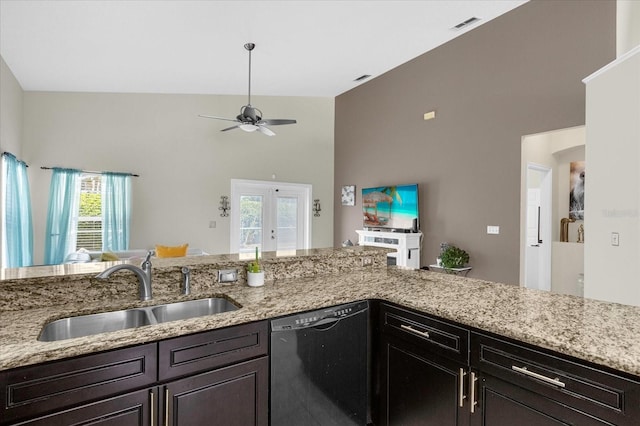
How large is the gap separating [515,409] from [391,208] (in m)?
4.71

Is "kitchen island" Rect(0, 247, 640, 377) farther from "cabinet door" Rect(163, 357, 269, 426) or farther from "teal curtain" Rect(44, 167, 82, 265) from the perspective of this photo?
"teal curtain" Rect(44, 167, 82, 265)

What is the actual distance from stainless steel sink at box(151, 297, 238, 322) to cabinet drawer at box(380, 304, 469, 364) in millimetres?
778

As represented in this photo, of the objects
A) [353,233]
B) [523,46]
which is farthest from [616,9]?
[353,233]

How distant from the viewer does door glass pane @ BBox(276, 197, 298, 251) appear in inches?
277

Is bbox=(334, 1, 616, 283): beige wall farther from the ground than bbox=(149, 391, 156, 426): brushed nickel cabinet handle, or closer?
farther from the ground

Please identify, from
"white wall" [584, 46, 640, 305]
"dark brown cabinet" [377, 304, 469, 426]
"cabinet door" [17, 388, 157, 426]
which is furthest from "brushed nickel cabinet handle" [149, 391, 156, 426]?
"white wall" [584, 46, 640, 305]

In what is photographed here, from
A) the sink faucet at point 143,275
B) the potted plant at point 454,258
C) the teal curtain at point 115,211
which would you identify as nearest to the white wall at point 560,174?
the potted plant at point 454,258

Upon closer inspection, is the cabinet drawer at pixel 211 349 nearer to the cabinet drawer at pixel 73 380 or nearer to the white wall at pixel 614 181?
the cabinet drawer at pixel 73 380

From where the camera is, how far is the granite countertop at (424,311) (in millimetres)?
1129

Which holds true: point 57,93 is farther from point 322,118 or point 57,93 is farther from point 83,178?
point 322,118

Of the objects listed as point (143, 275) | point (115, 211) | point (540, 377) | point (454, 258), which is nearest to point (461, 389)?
point (540, 377)

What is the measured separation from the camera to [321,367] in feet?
5.51

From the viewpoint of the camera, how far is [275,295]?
1817 millimetres

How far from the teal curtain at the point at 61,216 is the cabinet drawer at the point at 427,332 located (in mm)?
5195
